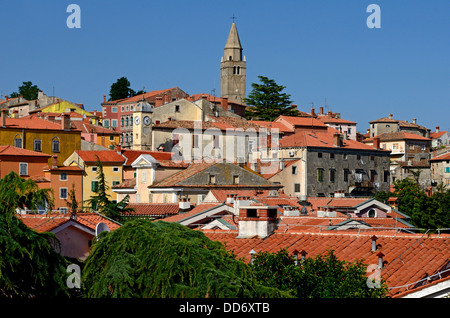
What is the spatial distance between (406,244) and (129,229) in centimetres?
769

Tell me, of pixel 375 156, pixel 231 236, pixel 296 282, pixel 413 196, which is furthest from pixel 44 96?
pixel 296 282

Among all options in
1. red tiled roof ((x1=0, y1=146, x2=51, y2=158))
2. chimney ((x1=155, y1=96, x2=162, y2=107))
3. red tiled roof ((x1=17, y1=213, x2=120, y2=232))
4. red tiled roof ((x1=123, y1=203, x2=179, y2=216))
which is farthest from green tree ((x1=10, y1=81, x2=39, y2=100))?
red tiled roof ((x1=17, y1=213, x2=120, y2=232))

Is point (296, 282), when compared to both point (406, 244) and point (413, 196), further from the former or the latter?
point (413, 196)

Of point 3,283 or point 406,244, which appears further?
point 406,244

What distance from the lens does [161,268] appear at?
1582cm

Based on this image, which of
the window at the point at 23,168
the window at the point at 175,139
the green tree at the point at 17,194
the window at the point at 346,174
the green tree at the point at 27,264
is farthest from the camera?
the window at the point at 175,139

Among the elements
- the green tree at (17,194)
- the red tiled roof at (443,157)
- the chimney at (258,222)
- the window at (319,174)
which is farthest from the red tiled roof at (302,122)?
the green tree at (17,194)

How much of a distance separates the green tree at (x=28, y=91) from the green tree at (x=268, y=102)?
50.1 m

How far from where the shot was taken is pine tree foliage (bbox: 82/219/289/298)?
15523mm

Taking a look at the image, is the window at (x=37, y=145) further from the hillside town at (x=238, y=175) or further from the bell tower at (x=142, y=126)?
the bell tower at (x=142, y=126)

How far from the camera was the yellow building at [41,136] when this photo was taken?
260 ft

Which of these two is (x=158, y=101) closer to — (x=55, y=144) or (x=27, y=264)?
(x=55, y=144)

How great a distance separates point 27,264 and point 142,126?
7170 centimetres

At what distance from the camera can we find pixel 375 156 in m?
81.7
